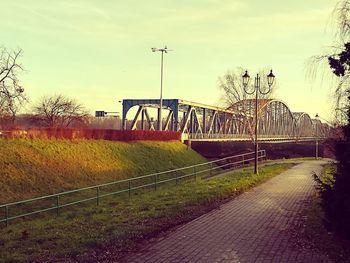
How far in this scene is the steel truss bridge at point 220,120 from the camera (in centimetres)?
5634

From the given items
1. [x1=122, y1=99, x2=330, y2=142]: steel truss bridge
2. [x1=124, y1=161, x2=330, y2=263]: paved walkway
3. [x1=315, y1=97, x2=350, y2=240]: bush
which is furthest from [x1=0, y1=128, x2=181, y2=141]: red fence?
[x1=315, y1=97, x2=350, y2=240]: bush

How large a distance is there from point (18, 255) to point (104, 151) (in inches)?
795

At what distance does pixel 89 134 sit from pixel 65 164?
6918mm

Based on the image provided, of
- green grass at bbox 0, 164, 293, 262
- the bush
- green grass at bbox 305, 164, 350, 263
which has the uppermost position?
the bush

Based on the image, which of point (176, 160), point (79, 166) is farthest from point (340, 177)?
point (176, 160)

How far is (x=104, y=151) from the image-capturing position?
1090 inches

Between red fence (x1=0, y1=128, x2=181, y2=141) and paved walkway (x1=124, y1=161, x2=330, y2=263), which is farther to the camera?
red fence (x1=0, y1=128, x2=181, y2=141)

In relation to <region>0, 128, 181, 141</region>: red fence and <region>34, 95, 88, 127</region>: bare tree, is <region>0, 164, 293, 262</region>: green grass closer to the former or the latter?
<region>0, 128, 181, 141</region>: red fence

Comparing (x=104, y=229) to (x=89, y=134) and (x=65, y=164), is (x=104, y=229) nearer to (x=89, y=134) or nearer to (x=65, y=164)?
(x=65, y=164)

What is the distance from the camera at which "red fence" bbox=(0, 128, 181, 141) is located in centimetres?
2286

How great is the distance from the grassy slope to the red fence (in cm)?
59

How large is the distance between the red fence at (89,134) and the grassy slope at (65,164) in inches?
23.1

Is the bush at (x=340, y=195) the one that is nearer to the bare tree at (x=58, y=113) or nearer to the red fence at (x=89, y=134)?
the red fence at (x=89, y=134)

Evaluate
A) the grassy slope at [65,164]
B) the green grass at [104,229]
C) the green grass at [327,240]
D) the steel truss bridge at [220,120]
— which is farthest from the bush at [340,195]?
the steel truss bridge at [220,120]
